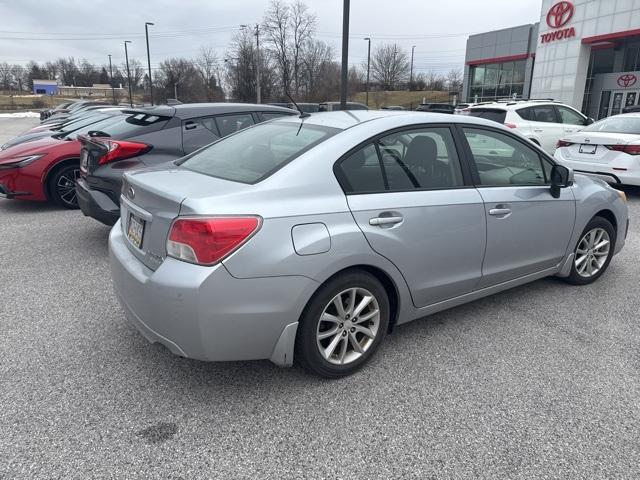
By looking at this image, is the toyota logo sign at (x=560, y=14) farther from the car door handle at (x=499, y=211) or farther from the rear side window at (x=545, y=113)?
the car door handle at (x=499, y=211)

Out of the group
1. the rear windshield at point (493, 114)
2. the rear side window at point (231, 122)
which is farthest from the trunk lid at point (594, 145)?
the rear side window at point (231, 122)

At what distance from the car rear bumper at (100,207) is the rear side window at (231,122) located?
1506 millimetres

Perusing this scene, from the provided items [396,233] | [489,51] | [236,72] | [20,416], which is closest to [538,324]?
[396,233]

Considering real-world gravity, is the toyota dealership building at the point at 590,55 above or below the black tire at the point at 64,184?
above

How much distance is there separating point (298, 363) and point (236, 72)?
2373 inches

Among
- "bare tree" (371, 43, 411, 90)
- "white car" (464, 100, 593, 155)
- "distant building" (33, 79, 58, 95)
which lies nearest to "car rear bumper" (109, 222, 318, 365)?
"white car" (464, 100, 593, 155)

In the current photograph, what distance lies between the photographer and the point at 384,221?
2.88 meters

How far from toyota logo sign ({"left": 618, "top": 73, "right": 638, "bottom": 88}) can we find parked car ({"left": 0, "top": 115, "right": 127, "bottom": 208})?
28618 mm

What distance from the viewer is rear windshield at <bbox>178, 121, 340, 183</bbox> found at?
288cm

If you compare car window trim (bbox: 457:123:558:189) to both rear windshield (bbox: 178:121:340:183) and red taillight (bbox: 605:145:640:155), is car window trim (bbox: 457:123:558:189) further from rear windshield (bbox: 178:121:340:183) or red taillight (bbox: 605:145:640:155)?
red taillight (bbox: 605:145:640:155)

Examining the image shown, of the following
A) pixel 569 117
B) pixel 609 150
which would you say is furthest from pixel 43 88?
pixel 609 150

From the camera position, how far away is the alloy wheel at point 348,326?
2.82 m

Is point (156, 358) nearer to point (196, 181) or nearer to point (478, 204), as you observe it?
point (196, 181)

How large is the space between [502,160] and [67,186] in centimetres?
644
